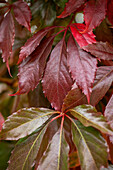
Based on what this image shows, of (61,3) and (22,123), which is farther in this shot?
(61,3)

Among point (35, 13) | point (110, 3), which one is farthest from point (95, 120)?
point (35, 13)

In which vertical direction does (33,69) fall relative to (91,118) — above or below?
above

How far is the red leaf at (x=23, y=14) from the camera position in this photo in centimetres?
39

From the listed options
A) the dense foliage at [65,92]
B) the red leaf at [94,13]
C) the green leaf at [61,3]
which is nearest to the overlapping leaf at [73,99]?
the dense foliage at [65,92]

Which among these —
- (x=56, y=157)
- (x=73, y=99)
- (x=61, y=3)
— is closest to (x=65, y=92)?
(x=73, y=99)

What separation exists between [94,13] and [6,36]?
0.21 metres

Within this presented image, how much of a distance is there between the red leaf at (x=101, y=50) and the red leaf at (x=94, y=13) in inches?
1.4

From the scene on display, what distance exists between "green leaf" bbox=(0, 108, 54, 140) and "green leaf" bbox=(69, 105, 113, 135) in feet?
0.25

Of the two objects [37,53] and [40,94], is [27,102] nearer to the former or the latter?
[40,94]

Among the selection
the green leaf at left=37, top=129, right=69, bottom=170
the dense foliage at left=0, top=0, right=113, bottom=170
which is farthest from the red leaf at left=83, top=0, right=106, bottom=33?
the green leaf at left=37, top=129, right=69, bottom=170

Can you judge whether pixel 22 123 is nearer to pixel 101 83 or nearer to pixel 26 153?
pixel 26 153

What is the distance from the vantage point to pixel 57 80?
14.9 inches

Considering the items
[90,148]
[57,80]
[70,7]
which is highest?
[70,7]

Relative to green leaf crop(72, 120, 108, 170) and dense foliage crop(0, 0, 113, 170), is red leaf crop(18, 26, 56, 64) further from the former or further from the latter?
green leaf crop(72, 120, 108, 170)
